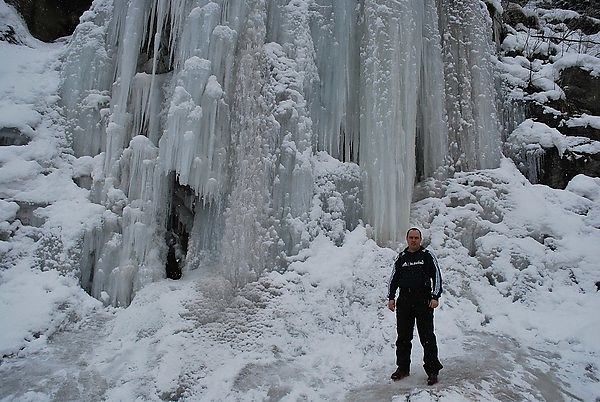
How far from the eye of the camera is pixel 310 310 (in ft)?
23.2

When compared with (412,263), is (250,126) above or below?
above

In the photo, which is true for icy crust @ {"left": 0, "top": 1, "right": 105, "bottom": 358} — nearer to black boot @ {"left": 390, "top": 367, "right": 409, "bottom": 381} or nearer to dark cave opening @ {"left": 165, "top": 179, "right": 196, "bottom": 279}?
dark cave opening @ {"left": 165, "top": 179, "right": 196, "bottom": 279}

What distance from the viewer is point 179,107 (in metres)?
7.69

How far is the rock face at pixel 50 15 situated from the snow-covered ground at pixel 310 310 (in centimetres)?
193

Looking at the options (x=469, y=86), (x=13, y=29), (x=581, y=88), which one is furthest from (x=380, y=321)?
(x=13, y=29)

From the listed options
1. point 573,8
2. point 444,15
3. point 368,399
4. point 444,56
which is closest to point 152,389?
point 368,399

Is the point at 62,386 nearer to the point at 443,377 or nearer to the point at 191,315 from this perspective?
the point at 191,315

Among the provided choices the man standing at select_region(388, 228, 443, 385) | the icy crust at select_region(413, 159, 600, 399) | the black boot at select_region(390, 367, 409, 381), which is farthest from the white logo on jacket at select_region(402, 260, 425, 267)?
the icy crust at select_region(413, 159, 600, 399)

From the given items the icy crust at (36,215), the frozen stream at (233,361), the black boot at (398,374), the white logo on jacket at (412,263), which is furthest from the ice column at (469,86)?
the icy crust at (36,215)

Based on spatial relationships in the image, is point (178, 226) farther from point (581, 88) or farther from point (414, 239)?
point (581, 88)

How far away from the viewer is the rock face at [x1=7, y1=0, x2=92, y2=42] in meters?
10.9

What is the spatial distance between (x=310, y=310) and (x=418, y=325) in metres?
2.10

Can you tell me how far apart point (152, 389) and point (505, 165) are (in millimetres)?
6966

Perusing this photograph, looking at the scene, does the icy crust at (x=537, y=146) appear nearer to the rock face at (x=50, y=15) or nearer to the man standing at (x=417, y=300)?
the man standing at (x=417, y=300)
